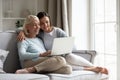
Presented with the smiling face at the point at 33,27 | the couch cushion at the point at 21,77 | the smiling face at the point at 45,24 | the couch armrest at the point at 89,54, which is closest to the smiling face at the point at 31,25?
the smiling face at the point at 33,27

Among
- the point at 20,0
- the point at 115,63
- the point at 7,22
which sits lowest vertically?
the point at 115,63

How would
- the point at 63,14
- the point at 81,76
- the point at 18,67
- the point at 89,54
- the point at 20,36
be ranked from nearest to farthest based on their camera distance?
the point at 81,76 < the point at 20,36 < the point at 18,67 < the point at 89,54 < the point at 63,14

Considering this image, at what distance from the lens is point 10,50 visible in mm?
3123

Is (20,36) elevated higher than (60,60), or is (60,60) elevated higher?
(20,36)

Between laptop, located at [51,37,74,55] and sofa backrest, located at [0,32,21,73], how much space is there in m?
0.55

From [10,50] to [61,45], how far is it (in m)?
0.68

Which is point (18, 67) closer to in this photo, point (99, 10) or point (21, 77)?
point (21, 77)

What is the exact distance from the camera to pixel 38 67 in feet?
9.09

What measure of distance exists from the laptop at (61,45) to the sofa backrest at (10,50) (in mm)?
552

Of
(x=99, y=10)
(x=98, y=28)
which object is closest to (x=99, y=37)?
(x=98, y=28)

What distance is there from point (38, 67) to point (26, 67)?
23 cm

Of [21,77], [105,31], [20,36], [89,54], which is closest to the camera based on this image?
[21,77]

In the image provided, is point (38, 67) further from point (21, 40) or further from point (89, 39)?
point (89, 39)

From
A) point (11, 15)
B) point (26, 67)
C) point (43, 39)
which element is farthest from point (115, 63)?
point (11, 15)
